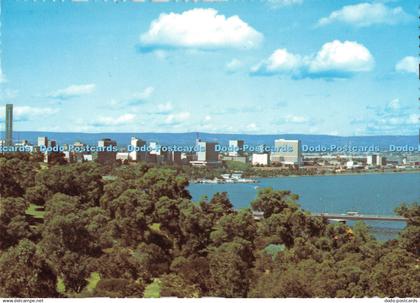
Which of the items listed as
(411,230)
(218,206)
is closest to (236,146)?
(218,206)

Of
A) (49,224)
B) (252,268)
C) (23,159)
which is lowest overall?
(252,268)

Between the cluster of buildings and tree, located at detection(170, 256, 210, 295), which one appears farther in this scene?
the cluster of buildings

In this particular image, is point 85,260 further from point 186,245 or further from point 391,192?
point 391,192

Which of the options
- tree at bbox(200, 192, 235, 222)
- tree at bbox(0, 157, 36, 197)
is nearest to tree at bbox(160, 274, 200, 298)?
tree at bbox(200, 192, 235, 222)

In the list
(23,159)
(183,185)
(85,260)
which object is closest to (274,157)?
(183,185)

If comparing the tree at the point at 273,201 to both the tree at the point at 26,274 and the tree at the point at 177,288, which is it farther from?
the tree at the point at 26,274

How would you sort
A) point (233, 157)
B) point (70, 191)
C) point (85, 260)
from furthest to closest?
1. point (70, 191)
2. point (233, 157)
3. point (85, 260)

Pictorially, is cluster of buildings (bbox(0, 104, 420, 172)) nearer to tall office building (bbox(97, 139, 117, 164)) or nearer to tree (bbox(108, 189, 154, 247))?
tall office building (bbox(97, 139, 117, 164))
